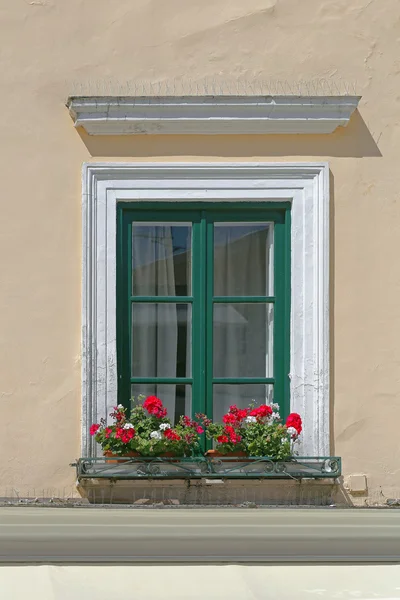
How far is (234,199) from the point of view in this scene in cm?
611

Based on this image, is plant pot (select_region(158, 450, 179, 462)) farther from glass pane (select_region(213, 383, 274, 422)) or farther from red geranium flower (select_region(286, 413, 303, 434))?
red geranium flower (select_region(286, 413, 303, 434))

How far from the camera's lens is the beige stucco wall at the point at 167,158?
238 inches

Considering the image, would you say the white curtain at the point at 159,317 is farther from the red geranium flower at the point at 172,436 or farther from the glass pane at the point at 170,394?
the red geranium flower at the point at 172,436

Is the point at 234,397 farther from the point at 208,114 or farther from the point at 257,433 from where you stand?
the point at 208,114

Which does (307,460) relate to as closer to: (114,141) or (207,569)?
(207,569)

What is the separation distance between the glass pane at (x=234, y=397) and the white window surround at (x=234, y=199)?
18 cm

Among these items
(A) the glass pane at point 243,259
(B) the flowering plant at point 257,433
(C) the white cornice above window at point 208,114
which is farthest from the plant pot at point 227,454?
(C) the white cornice above window at point 208,114

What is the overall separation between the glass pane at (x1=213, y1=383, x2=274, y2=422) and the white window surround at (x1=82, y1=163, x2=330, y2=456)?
182 millimetres

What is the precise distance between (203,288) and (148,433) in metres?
0.83

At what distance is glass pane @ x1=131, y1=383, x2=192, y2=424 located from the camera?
6.16m

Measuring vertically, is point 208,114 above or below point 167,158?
above

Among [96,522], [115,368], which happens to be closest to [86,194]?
[115,368]

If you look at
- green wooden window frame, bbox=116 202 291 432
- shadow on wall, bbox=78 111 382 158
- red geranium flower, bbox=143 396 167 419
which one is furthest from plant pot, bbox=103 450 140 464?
shadow on wall, bbox=78 111 382 158

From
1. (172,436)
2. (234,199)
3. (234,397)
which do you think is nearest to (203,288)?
(234,199)
